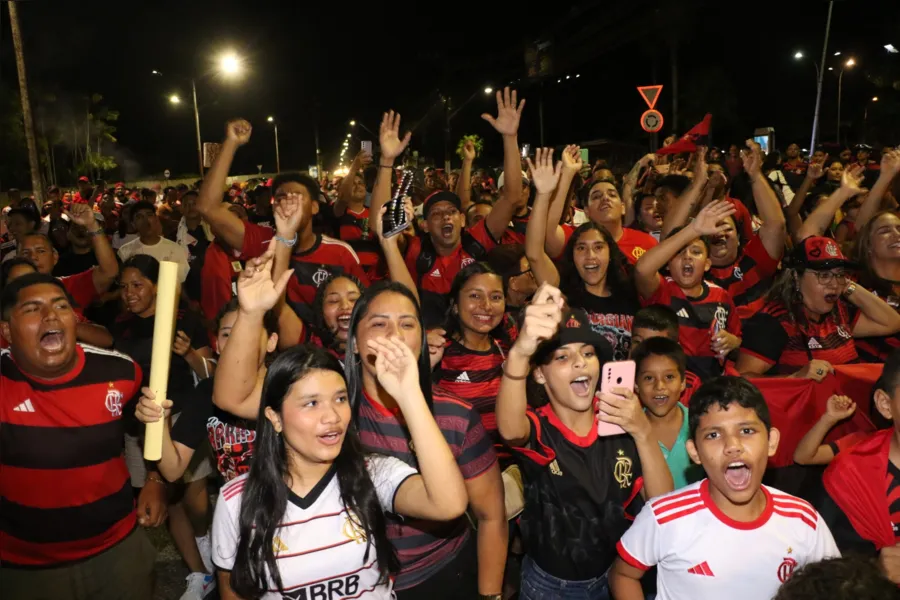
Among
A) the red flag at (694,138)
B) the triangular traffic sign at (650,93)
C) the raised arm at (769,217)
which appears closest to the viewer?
the raised arm at (769,217)

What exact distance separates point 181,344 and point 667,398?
3.05 m

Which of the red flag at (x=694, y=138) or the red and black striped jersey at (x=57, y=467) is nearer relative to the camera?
the red and black striped jersey at (x=57, y=467)

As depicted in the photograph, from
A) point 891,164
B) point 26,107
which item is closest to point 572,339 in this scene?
point 891,164

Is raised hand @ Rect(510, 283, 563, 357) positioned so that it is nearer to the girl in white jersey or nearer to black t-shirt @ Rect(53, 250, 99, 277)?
the girl in white jersey

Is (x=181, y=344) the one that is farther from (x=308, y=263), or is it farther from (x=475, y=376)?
(x=475, y=376)

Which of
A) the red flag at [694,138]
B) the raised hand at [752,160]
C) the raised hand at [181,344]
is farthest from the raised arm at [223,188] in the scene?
the red flag at [694,138]

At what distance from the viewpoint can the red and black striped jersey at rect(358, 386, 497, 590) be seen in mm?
2984

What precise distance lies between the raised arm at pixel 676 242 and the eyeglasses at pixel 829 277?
66 cm

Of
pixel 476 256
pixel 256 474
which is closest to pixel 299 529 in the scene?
pixel 256 474

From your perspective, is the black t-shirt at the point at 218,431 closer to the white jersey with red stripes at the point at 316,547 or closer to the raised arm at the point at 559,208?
the white jersey with red stripes at the point at 316,547

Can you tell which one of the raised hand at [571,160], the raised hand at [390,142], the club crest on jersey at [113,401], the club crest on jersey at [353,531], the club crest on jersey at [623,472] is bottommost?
the club crest on jersey at [623,472]

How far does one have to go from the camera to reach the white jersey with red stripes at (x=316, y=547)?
2.60 m

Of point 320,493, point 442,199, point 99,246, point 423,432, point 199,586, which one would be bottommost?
point 199,586

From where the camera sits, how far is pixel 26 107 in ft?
45.5
